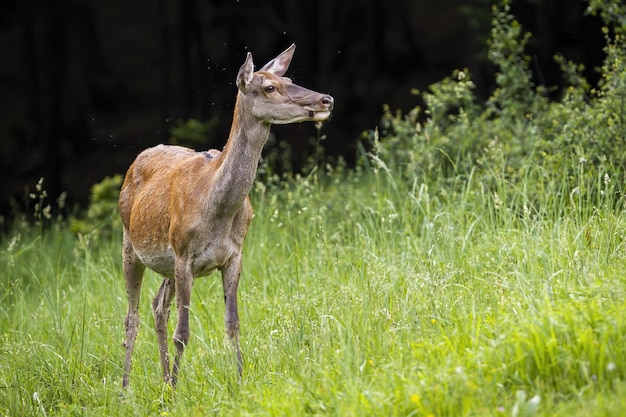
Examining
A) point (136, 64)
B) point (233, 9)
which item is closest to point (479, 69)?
point (233, 9)

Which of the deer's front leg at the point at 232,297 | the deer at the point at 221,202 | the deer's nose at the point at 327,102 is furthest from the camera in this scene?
the deer's front leg at the point at 232,297

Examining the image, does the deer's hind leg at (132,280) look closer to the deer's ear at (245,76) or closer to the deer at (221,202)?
the deer at (221,202)

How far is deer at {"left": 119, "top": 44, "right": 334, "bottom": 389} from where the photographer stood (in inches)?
215

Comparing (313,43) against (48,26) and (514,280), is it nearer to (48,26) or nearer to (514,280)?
(48,26)

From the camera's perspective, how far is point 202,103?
15852 mm

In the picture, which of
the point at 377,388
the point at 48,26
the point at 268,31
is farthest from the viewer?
the point at 268,31

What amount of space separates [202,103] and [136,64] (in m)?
7.72

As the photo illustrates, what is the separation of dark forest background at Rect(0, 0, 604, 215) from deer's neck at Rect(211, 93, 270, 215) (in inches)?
214

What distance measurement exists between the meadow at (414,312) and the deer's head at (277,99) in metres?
0.76

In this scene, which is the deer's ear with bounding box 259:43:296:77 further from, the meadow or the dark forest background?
the dark forest background

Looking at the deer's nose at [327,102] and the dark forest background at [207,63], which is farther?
the dark forest background at [207,63]

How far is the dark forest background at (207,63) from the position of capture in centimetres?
1269

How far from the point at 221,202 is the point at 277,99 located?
27.3 inches

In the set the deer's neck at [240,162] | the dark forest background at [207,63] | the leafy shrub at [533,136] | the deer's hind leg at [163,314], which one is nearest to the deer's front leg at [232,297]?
the deer's neck at [240,162]
